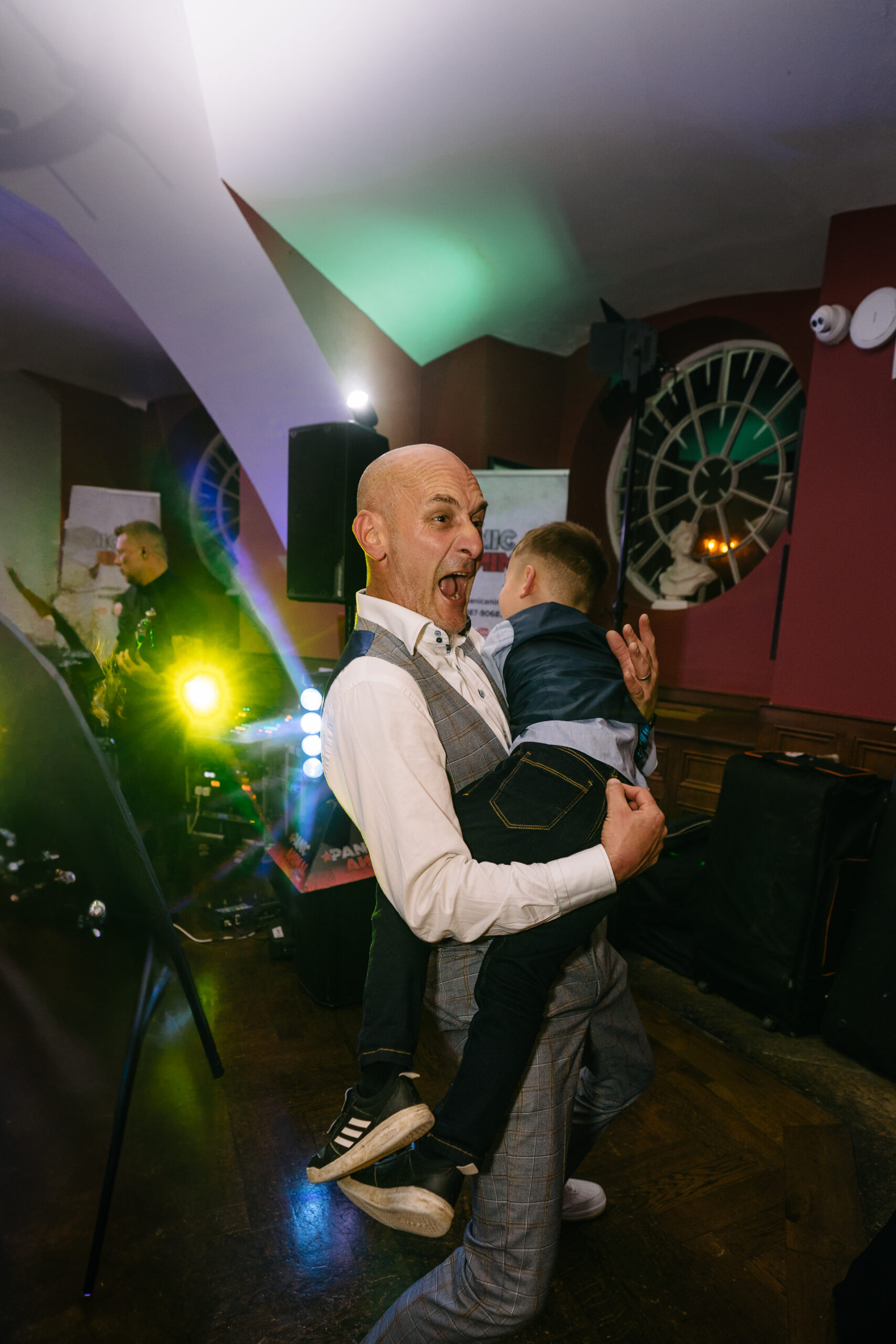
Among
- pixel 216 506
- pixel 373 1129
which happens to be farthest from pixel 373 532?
pixel 216 506

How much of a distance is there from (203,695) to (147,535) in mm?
953

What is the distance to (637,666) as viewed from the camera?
1.39 m

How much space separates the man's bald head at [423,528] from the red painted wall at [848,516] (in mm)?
2996

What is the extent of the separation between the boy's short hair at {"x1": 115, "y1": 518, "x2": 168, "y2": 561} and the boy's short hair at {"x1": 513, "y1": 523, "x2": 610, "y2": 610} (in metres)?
2.82

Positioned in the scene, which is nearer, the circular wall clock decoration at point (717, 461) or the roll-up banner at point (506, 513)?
the roll-up banner at point (506, 513)

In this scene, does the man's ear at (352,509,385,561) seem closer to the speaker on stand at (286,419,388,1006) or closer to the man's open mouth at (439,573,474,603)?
the man's open mouth at (439,573,474,603)

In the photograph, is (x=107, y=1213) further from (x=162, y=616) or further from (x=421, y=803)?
(x=162, y=616)

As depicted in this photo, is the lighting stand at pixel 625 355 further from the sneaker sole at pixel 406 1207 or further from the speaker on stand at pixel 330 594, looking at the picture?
the sneaker sole at pixel 406 1207

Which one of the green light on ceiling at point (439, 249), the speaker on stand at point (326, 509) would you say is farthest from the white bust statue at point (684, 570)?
the speaker on stand at point (326, 509)

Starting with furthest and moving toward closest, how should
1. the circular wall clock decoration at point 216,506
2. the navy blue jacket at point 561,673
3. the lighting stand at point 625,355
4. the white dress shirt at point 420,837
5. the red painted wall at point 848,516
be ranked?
1. the circular wall clock decoration at point 216,506
2. the lighting stand at point 625,355
3. the red painted wall at point 848,516
4. the navy blue jacket at point 561,673
5. the white dress shirt at point 420,837

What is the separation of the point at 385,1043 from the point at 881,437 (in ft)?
11.9

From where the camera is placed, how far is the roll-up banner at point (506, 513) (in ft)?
13.8

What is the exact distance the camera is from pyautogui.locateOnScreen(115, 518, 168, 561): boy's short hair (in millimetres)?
3650

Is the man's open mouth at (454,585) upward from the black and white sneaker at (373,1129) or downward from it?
upward
